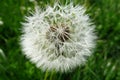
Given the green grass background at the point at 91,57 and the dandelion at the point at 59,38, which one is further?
the green grass background at the point at 91,57

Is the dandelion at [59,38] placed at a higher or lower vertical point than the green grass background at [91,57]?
lower

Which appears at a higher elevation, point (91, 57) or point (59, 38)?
point (91, 57)

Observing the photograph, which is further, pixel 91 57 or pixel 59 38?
pixel 91 57

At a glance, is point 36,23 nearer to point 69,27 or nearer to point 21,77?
point 69,27

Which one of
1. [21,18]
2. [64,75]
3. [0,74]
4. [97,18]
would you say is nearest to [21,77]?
[0,74]
